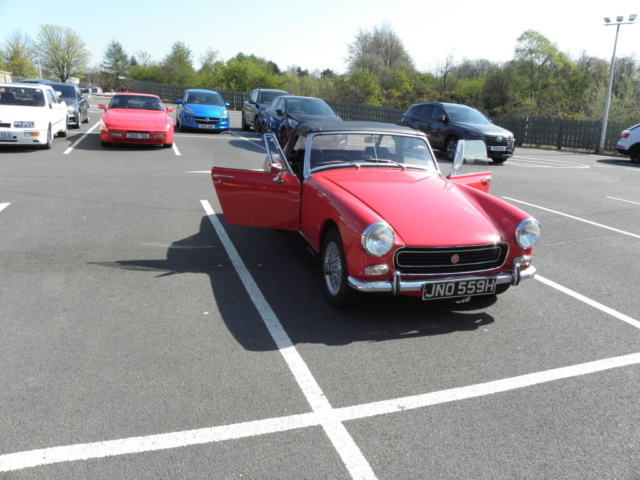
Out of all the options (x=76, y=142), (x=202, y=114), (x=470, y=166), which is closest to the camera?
(x=470, y=166)

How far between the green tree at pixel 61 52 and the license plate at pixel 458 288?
83180mm

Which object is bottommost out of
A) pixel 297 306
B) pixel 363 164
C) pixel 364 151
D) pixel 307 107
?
pixel 297 306

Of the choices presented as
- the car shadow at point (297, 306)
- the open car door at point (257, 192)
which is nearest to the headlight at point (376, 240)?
the car shadow at point (297, 306)

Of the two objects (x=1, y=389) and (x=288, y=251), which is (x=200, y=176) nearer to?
(x=288, y=251)

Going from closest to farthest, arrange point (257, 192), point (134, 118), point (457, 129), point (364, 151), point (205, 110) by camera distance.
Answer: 1. point (257, 192)
2. point (364, 151)
3. point (134, 118)
4. point (457, 129)
5. point (205, 110)

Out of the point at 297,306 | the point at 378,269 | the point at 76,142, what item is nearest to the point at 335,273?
the point at 297,306

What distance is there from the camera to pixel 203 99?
19734mm

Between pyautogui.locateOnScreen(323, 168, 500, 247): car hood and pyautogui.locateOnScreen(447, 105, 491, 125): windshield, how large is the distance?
1167 centimetres

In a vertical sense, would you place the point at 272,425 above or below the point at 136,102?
below

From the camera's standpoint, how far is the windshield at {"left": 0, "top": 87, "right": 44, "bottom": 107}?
1306 cm

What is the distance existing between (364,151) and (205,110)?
14.7 m

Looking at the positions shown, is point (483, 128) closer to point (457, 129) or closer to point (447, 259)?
point (457, 129)

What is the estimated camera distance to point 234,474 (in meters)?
2.54

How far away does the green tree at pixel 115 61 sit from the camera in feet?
277
